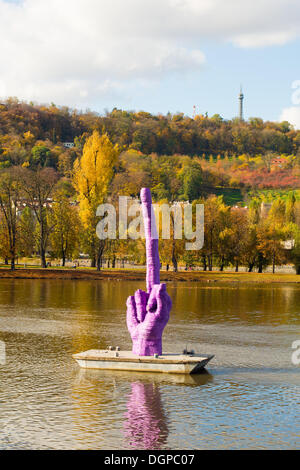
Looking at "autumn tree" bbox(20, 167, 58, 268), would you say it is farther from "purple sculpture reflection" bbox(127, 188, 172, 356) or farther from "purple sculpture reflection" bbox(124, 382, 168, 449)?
"purple sculpture reflection" bbox(124, 382, 168, 449)

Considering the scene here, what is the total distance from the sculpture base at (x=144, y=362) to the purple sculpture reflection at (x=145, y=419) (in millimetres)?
1102

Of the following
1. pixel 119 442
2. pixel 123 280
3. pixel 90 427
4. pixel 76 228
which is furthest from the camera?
pixel 76 228

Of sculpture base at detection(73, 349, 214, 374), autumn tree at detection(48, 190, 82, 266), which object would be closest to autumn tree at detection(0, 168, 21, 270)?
autumn tree at detection(48, 190, 82, 266)

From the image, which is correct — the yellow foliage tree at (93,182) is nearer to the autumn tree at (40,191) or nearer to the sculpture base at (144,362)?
the autumn tree at (40,191)

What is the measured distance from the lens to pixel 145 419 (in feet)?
62.6

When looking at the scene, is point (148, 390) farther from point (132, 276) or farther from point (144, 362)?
point (132, 276)

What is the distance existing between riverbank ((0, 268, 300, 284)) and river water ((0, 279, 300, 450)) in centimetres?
3125

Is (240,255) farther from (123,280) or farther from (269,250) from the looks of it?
(123,280)

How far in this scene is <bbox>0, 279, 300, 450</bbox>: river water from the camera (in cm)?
1762

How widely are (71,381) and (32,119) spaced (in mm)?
179320

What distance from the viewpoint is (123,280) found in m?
73.6

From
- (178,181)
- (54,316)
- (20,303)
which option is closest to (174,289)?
(20,303)

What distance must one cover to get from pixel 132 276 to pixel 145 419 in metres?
55.8

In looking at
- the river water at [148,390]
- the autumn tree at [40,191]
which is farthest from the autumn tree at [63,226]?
the river water at [148,390]
